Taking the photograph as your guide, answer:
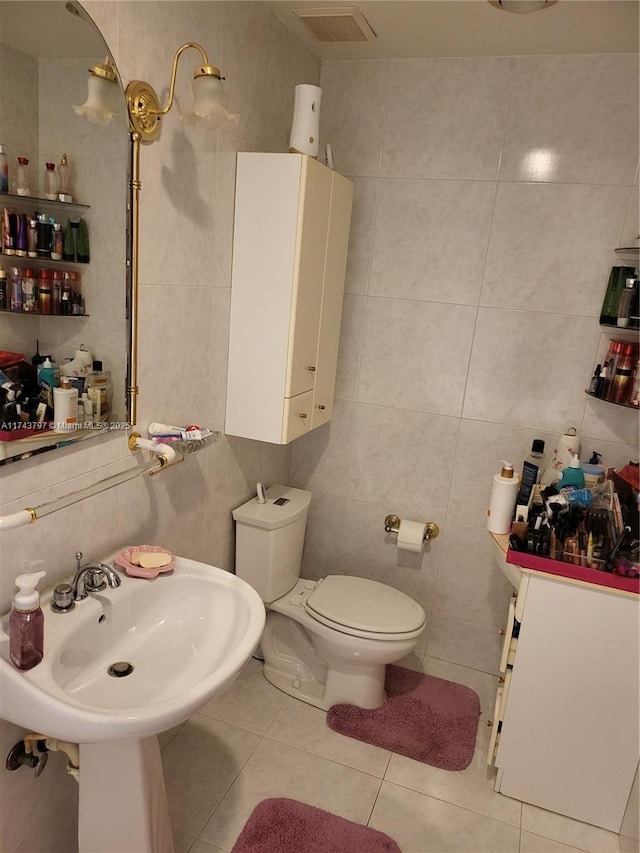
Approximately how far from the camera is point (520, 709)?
→ 182 centimetres

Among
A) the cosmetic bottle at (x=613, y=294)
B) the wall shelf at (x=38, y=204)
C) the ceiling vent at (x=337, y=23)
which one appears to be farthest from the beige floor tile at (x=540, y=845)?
the ceiling vent at (x=337, y=23)

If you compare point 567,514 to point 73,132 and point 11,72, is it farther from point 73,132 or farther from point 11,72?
point 11,72

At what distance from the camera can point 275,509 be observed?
2232mm

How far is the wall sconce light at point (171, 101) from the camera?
1345mm

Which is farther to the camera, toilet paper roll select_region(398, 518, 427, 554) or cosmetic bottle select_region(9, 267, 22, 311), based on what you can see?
toilet paper roll select_region(398, 518, 427, 554)

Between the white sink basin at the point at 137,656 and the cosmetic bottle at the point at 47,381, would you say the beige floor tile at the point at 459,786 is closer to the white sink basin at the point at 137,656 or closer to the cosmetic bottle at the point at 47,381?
the white sink basin at the point at 137,656

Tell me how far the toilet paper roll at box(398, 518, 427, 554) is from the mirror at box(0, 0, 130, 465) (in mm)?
1360

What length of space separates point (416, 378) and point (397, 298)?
0.32m

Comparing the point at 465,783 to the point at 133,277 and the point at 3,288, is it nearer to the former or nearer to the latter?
the point at 133,277

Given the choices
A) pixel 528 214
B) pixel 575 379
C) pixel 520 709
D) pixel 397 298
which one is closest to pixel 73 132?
pixel 397 298

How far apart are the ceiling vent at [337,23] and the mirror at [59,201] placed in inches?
34.4

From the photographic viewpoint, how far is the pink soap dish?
4.75 feet

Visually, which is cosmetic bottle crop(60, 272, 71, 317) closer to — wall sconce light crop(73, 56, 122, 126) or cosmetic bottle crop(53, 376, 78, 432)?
cosmetic bottle crop(53, 376, 78, 432)

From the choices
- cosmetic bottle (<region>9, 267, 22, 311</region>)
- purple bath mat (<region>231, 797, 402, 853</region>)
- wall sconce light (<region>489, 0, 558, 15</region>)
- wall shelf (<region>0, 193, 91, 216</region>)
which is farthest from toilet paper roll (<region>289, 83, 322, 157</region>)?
purple bath mat (<region>231, 797, 402, 853</region>)
